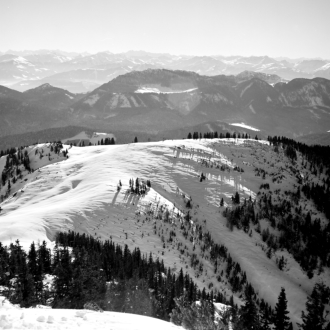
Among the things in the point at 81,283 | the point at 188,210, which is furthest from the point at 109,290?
the point at 188,210

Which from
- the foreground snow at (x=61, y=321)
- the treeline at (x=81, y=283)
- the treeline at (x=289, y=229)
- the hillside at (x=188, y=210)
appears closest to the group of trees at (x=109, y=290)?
the treeline at (x=81, y=283)

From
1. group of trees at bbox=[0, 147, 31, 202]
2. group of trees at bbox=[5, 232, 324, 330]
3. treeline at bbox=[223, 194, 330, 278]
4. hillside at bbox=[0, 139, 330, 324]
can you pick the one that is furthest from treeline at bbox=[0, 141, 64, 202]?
group of trees at bbox=[5, 232, 324, 330]

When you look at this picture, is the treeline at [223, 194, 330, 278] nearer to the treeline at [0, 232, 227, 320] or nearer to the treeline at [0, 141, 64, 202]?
the treeline at [0, 232, 227, 320]

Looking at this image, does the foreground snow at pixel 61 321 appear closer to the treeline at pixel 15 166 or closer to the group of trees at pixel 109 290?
the group of trees at pixel 109 290

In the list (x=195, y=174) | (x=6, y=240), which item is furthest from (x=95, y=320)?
(x=195, y=174)

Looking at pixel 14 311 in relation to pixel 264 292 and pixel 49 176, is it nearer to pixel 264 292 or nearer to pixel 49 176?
pixel 264 292

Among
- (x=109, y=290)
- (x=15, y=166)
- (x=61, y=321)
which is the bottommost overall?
(x=15, y=166)

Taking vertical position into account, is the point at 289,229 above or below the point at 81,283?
below

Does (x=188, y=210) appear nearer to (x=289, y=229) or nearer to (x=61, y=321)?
(x=289, y=229)
